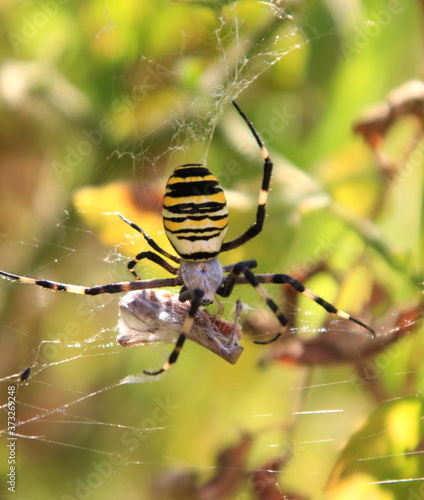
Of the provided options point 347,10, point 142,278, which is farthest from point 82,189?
point 347,10

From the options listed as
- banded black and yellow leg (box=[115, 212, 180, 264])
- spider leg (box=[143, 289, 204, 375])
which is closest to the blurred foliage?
banded black and yellow leg (box=[115, 212, 180, 264])

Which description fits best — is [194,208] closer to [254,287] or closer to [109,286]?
[254,287]

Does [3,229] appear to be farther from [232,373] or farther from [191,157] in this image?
[232,373]

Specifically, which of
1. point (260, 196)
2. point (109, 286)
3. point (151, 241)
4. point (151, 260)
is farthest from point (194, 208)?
point (109, 286)

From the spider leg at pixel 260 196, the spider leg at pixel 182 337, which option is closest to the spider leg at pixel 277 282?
the spider leg at pixel 260 196

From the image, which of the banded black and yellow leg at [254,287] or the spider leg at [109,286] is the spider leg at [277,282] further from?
the spider leg at [109,286]
